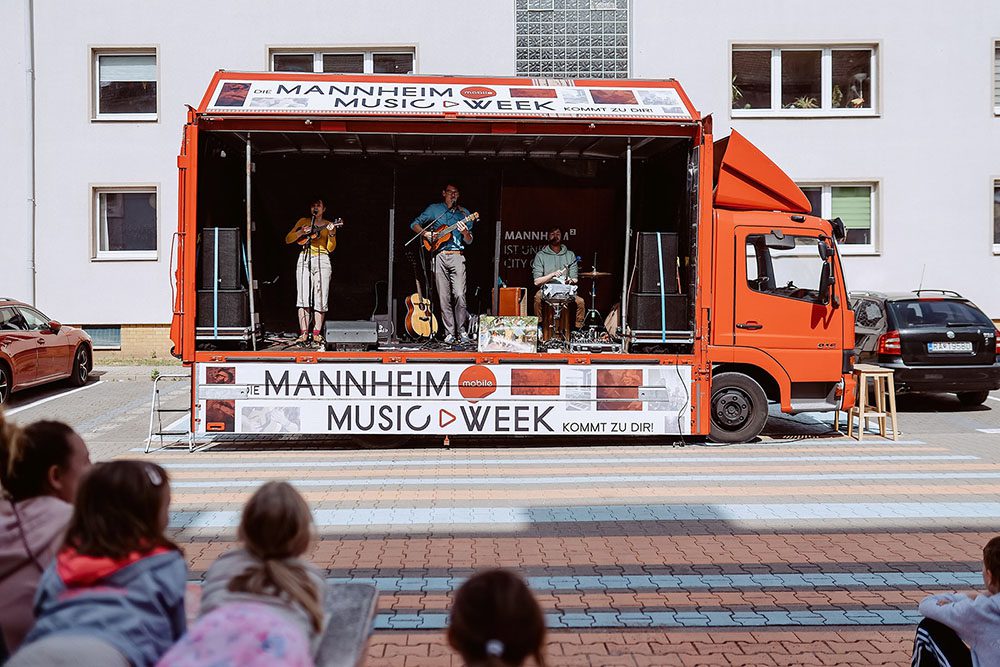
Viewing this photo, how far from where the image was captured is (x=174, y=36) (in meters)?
19.3

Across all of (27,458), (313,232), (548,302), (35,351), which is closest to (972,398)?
(548,302)

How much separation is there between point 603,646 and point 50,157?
17.8m

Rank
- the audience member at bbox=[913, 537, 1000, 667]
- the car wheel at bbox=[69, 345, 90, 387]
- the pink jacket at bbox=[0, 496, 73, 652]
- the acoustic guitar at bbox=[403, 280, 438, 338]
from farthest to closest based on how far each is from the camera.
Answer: the car wheel at bbox=[69, 345, 90, 387] → the acoustic guitar at bbox=[403, 280, 438, 338] → the audience member at bbox=[913, 537, 1000, 667] → the pink jacket at bbox=[0, 496, 73, 652]

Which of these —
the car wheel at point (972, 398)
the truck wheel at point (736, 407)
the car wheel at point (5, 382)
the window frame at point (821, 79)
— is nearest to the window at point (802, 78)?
the window frame at point (821, 79)

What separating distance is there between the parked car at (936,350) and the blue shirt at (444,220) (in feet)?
19.9

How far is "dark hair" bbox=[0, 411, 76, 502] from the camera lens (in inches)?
125

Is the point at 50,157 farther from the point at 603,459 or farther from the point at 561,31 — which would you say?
the point at 603,459

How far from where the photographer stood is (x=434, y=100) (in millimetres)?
10922

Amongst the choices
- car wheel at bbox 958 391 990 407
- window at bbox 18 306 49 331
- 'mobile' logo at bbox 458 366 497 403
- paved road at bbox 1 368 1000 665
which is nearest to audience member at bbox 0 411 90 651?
paved road at bbox 1 368 1000 665

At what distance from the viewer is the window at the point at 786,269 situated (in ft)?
37.7

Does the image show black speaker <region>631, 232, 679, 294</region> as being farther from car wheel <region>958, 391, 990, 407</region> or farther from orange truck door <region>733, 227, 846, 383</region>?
car wheel <region>958, 391, 990, 407</region>

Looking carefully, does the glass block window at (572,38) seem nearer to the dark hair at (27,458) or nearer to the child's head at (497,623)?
the dark hair at (27,458)

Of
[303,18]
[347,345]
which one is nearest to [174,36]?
[303,18]

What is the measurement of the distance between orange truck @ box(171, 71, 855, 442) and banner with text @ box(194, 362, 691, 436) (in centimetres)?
2
